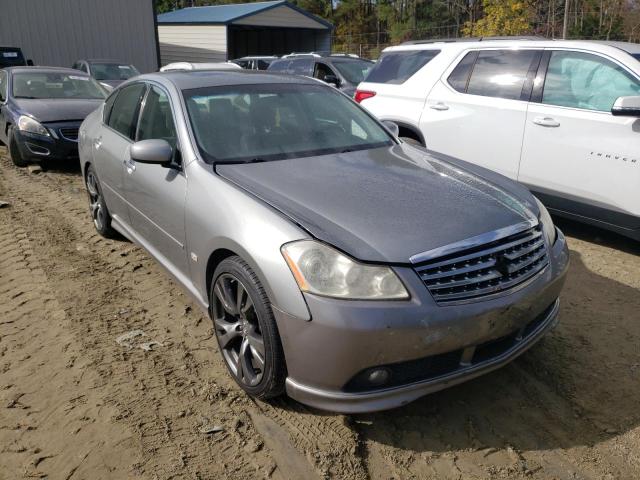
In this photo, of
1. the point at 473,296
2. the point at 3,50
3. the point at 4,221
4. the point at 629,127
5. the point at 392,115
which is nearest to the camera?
the point at 473,296

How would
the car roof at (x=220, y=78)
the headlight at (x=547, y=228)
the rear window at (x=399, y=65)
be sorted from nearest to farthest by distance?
the headlight at (x=547, y=228), the car roof at (x=220, y=78), the rear window at (x=399, y=65)

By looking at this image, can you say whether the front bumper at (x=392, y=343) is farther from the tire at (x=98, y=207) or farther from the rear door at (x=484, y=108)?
the tire at (x=98, y=207)

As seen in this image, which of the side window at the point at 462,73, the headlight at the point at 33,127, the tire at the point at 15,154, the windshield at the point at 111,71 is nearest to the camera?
the side window at the point at 462,73

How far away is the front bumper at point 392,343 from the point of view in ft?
7.40

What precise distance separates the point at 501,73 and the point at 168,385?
14.4ft

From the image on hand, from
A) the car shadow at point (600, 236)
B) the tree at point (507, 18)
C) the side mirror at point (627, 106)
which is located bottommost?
the car shadow at point (600, 236)

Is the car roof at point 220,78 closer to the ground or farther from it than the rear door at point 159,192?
farther from it

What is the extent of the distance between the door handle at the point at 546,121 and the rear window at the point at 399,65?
163 cm

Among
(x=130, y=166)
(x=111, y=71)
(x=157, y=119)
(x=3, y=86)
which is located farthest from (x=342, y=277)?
(x=111, y=71)

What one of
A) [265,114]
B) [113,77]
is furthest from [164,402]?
[113,77]

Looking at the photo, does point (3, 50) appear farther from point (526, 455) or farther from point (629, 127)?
point (526, 455)

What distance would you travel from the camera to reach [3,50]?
1534 centimetres

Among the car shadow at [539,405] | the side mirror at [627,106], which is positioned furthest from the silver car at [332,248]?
the side mirror at [627,106]

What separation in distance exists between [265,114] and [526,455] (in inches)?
99.1
